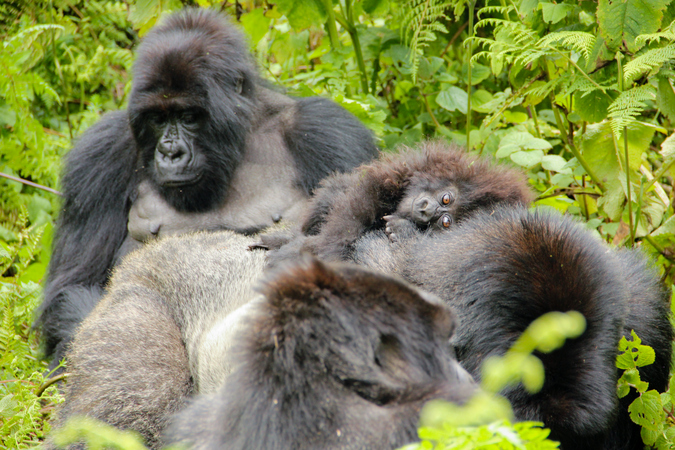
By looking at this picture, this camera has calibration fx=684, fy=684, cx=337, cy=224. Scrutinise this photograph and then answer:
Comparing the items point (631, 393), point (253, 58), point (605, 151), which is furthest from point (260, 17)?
point (631, 393)

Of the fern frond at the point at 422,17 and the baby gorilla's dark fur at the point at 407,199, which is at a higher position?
the fern frond at the point at 422,17

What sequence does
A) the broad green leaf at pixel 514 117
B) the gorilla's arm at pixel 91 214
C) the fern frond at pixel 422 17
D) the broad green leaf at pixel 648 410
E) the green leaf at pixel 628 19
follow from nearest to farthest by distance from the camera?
the broad green leaf at pixel 648 410 → the green leaf at pixel 628 19 → the gorilla's arm at pixel 91 214 → the fern frond at pixel 422 17 → the broad green leaf at pixel 514 117

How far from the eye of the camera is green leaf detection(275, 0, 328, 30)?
4082 mm

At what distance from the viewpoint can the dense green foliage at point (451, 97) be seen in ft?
9.00

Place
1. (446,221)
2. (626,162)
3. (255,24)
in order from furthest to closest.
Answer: (255,24) → (626,162) → (446,221)

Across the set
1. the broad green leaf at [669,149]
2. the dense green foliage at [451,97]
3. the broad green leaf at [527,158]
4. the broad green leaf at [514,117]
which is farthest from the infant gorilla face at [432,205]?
the broad green leaf at [514,117]

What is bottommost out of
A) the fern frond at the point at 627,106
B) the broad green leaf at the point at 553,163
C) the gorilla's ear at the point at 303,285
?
the broad green leaf at the point at 553,163

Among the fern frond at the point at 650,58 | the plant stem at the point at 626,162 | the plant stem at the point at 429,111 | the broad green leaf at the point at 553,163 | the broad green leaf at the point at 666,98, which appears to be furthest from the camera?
the plant stem at the point at 429,111

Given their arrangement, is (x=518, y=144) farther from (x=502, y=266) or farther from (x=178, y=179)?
(x=502, y=266)

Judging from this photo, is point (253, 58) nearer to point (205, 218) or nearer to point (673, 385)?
point (205, 218)

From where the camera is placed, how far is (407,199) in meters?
2.51

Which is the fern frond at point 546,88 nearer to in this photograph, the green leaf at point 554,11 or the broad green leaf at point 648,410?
the green leaf at point 554,11

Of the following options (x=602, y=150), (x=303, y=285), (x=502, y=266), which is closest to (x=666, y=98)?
(x=602, y=150)

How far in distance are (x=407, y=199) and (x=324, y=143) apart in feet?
3.87
